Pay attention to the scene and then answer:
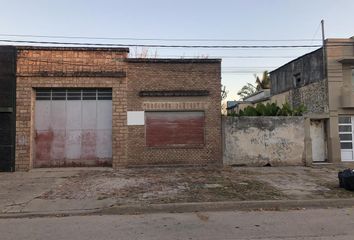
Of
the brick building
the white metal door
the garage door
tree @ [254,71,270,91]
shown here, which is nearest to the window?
the brick building

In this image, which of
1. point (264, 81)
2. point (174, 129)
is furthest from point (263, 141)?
point (264, 81)

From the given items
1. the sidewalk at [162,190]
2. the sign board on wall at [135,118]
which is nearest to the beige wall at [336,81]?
the sidewalk at [162,190]

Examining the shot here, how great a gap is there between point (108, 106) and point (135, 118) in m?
1.51

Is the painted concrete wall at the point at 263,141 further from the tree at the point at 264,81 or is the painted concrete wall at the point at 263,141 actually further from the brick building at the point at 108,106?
the tree at the point at 264,81

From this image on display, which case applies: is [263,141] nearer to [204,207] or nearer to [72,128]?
[72,128]

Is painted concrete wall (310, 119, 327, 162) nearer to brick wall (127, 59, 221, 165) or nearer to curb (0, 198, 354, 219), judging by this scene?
brick wall (127, 59, 221, 165)

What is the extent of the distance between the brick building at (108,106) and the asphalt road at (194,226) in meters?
8.70

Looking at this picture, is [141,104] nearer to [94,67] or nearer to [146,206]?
[94,67]

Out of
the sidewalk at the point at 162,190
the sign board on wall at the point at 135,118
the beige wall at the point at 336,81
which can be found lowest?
the sidewalk at the point at 162,190

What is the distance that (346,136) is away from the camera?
20266 millimetres

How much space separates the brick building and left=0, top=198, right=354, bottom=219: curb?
318 inches

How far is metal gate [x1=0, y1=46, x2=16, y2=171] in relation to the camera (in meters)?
16.4

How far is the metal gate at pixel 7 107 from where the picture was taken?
1638cm

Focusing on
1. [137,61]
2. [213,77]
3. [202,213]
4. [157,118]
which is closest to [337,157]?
[213,77]
